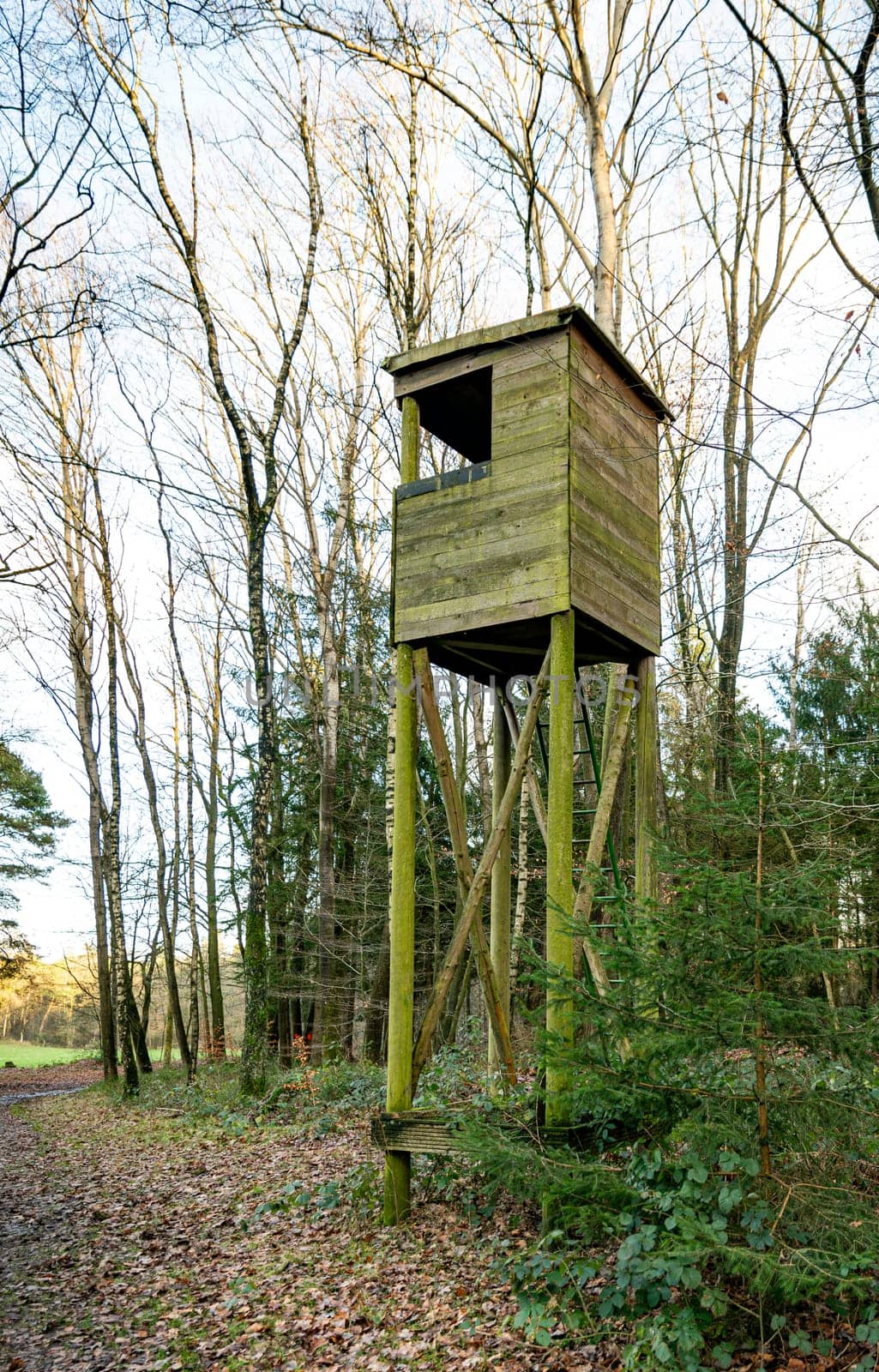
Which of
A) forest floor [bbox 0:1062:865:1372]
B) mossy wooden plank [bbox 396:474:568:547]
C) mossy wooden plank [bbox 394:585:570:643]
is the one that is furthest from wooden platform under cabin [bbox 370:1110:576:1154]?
mossy wooden plank [bbox 396:474:568:547]

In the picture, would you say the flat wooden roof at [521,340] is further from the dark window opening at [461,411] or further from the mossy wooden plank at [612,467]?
the mossy wooden plank at [612,467]

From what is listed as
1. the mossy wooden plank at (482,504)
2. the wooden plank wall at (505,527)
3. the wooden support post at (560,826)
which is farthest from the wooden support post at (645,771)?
the mossy wooden plank at (482,504)

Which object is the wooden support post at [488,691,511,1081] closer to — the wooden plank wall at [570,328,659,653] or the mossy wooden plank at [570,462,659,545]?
the wooden plank wall at [570,328,659,653]

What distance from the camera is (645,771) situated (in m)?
7.43

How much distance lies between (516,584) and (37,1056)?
Result: 118ft

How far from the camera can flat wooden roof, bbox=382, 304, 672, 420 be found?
673 centimetres

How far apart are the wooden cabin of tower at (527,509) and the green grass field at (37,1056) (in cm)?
2933

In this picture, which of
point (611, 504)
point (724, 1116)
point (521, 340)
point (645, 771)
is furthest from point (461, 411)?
point (724, 1116)

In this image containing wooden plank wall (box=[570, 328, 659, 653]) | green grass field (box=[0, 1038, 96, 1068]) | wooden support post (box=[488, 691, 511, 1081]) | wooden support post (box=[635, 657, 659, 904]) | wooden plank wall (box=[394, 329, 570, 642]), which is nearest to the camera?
wooden plank wall (box=[394, 329, 570, 642])

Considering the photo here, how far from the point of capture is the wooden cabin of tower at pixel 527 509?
257 inches

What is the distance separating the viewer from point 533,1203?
631cm

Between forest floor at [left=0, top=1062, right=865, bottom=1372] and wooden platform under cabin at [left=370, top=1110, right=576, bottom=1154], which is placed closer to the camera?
forest floor at [left=0, top=1062, right=865, bottom=1372]

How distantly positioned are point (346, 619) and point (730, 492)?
6750 mm

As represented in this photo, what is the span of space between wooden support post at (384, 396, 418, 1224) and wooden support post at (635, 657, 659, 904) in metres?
1.69
